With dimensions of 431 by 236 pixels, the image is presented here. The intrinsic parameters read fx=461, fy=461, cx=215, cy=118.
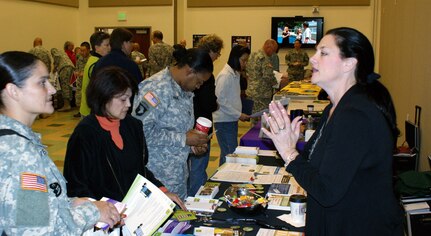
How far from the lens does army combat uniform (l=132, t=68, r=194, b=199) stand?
8.79 feet

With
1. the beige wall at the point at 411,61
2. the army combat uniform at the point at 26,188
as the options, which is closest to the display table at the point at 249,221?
the army combat uniform at the point at 26,188

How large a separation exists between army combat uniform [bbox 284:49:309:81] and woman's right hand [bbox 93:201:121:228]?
10.3 metres

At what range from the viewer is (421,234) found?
329cm

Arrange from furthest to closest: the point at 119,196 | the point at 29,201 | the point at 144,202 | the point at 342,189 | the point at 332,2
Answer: the point at 332,2
the point at 119,196
the point at 144,202
the point at 342,189
the point at 29,201

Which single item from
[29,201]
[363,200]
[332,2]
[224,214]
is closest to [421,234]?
[224,214]

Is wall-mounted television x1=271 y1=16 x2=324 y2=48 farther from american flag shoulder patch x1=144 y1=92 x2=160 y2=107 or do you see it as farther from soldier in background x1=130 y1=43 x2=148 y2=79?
american flag shoulder patch x1=144 y1=92 x2=160 y2=107

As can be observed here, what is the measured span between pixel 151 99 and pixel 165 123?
→ 0.59 ft

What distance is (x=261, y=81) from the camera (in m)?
7.77

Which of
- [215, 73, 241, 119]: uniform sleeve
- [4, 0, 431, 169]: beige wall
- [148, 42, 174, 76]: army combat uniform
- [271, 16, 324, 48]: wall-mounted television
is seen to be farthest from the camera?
[271, 16, 324, 48]: wall-mounted television

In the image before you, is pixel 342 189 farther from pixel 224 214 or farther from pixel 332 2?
pixel 332 2

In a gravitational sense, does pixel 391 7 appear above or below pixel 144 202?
above

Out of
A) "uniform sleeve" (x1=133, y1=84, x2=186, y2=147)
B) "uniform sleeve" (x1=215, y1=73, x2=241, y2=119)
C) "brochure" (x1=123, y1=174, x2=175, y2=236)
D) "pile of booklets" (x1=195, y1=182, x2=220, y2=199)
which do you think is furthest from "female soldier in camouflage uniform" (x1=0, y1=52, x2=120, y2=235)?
"uniform sleeve" (x1=215, y1=73, x2=241, y2=119)

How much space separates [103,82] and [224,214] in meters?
0.89

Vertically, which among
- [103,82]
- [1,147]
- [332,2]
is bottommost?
[1,147]
